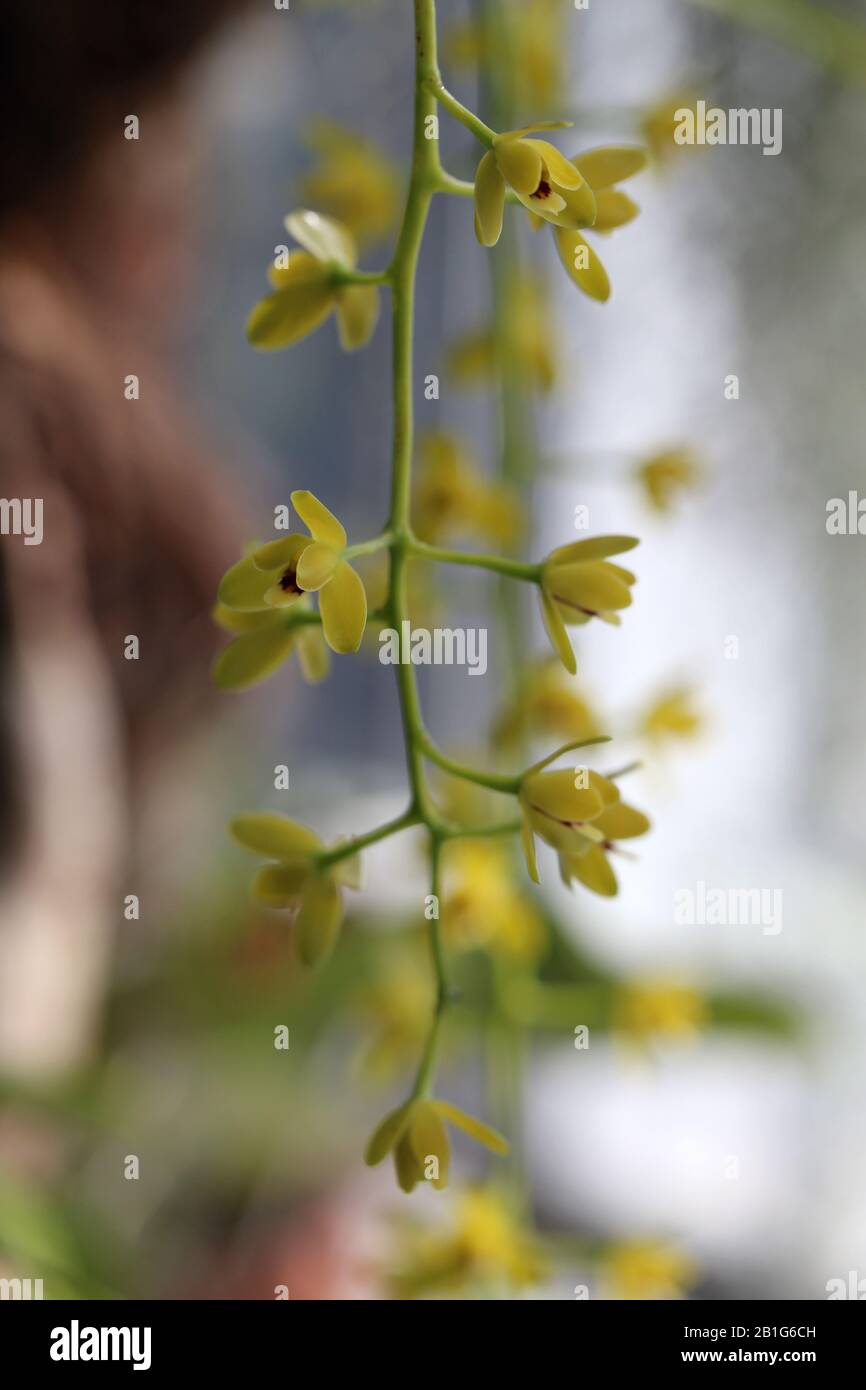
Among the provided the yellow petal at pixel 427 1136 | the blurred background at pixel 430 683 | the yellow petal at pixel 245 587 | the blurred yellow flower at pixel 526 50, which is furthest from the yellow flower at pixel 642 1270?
the blurred yellow flower at pixel 526 50

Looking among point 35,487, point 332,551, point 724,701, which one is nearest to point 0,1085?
point 35,487

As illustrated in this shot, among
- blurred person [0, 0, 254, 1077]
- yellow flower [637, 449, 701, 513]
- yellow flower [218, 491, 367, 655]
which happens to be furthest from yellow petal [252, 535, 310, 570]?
blurred person [0, 0, 254, 1077]

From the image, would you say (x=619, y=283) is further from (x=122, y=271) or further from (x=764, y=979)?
(x=764, y=979)

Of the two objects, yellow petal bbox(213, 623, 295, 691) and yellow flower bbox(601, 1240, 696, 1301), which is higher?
yellow petal bbox(213, 623, 295, 691)

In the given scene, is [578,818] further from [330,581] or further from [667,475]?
[667,475]

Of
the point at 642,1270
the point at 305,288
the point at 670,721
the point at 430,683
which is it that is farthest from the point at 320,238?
the point at 430,683

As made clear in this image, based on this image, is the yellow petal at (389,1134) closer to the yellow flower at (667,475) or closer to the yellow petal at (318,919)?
the yellow petal at (318,919)

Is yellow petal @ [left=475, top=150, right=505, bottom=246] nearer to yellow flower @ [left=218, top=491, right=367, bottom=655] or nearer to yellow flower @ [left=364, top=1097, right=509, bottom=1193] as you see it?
yellow flower @ [left=218, top=491, right=367, bottom=655]
